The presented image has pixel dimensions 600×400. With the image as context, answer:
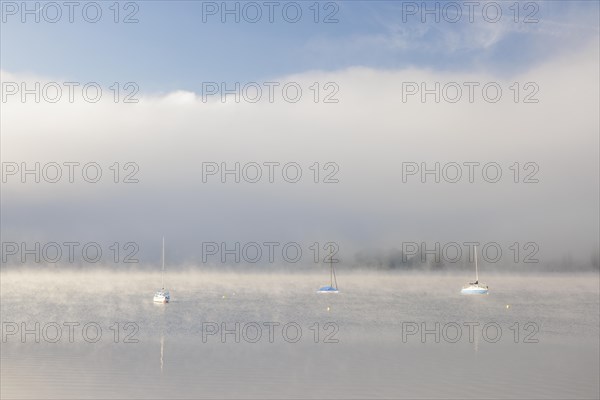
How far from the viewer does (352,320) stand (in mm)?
95625

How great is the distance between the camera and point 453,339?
66.9 metres

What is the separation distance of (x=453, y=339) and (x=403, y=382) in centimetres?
2746

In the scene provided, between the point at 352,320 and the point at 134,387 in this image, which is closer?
the point at 134,387

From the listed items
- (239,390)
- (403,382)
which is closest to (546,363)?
(403,382)

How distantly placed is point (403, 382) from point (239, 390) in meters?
10.9

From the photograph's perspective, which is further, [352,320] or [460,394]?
[352,320]

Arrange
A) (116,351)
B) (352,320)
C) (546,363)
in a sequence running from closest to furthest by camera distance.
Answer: (546,363), (116,351), (352,320)

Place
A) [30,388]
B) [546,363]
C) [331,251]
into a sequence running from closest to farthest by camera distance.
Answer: [30,388]
[546,363]
[331,251]

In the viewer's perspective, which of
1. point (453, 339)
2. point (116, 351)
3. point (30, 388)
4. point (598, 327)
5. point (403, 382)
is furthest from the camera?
point (598, 327)

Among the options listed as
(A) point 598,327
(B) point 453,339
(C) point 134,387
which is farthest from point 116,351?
(A) point 598,327

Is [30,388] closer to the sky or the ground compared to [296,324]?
closer to the sky

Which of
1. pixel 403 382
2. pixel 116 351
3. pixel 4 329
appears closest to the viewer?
pixel 403 382

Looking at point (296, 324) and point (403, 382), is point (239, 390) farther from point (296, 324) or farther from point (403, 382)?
point (296, 324)

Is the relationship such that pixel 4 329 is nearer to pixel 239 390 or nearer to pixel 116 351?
pixel 116 351
